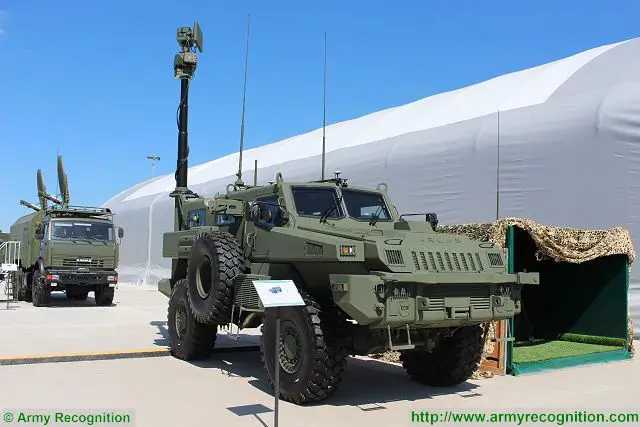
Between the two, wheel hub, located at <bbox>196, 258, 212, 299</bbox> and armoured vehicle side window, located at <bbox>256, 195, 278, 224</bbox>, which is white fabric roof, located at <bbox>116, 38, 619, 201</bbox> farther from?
wheel hub, located at <bbox>196, 258, 212, 299</bbox>

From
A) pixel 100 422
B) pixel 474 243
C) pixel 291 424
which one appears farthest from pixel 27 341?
pixel 474 243

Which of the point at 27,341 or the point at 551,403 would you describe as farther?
the point at 27,341

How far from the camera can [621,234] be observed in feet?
33.1

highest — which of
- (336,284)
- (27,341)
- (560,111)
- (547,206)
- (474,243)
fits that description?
(560,111)

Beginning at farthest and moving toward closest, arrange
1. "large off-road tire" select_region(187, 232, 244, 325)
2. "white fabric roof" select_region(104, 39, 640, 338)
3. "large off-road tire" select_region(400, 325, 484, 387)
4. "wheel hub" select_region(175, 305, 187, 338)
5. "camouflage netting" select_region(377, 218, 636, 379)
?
"white fabric roof" select_region(104, 39, 640, 338)
"wheel hub" select_region(175, 305, 187, 338)
"camouflage netting" select_region(377, 218, 636, 379)
"large off-road tire" select_region(187, 232, 244, 325)
"large off-road tire" select_region(400, 325, 484, 387)

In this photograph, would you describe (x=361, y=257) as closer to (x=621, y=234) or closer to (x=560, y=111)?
(x=621, y=234)

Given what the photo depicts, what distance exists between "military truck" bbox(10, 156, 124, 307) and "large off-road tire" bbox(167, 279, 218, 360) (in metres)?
8.73

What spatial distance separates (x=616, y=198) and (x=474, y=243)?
23.8 feet

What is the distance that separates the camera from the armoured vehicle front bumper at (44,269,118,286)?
55.0 feet

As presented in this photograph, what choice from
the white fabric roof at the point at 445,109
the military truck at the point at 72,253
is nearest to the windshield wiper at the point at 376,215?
the white fabric roof at the point at 445,109

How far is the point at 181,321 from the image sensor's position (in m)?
9.13

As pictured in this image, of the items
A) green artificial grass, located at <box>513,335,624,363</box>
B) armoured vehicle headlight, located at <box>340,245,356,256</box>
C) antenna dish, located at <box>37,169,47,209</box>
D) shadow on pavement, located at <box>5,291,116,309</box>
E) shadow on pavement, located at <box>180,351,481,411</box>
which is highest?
antenna dish, located at <box>37,169,47,209</box>

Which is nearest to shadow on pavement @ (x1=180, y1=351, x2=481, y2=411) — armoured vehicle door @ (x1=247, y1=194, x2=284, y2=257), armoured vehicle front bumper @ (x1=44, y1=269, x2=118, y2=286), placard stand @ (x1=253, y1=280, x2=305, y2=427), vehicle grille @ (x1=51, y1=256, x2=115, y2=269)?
placard stand @ (x1=253, y1=280, x2=305, y2=427)

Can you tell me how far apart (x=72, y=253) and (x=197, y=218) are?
29.3 ft
